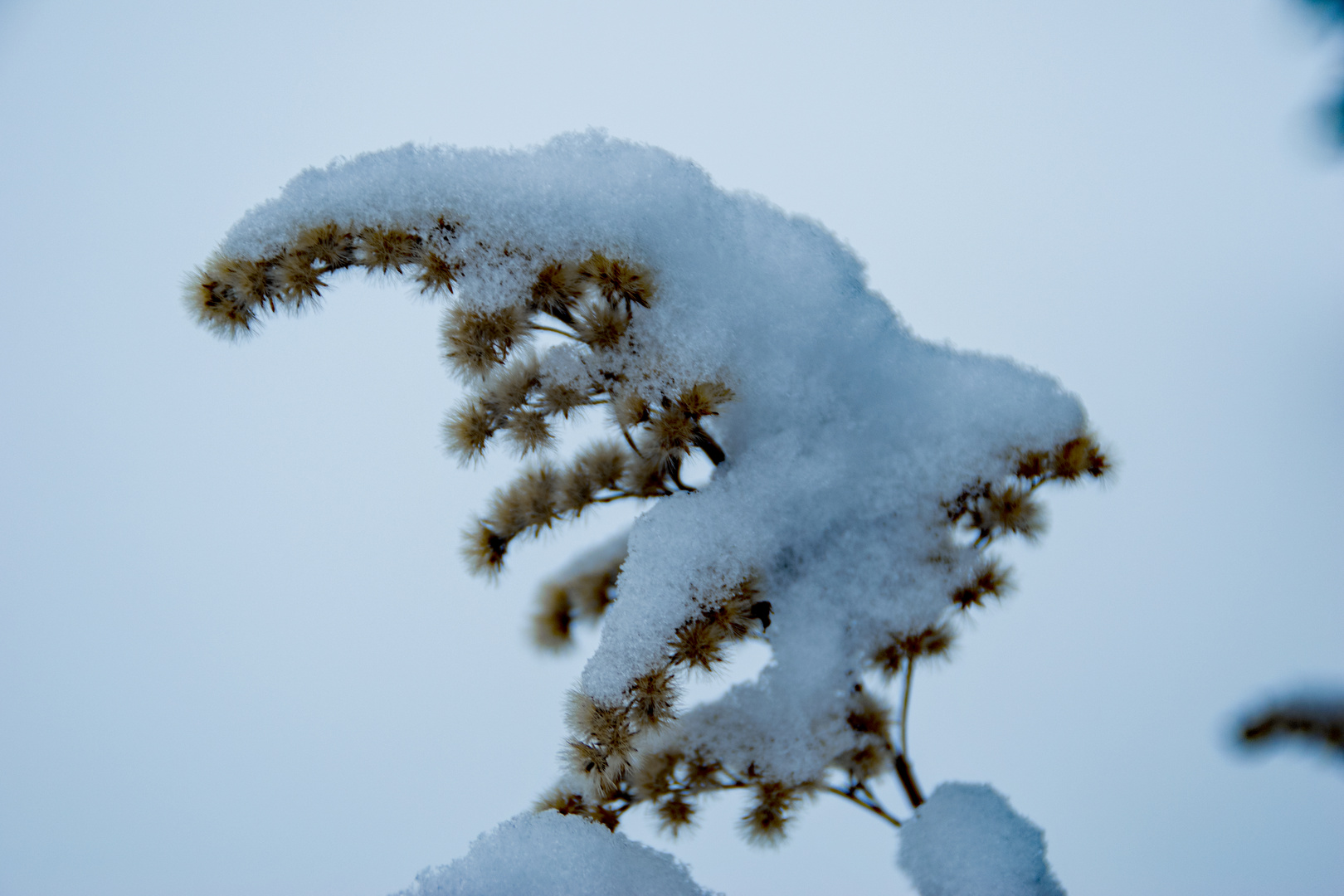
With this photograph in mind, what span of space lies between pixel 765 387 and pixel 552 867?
13.2 inches

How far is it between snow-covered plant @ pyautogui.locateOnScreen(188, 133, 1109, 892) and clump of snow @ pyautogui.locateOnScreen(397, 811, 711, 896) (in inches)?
1.5

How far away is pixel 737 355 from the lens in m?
0.52

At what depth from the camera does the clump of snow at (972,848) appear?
50 centimetres

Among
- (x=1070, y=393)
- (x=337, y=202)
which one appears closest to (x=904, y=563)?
(x=1070, y=393)

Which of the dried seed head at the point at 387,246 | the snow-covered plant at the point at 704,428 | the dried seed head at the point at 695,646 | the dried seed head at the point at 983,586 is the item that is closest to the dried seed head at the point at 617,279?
the snow-covered plant at the point at 704,428

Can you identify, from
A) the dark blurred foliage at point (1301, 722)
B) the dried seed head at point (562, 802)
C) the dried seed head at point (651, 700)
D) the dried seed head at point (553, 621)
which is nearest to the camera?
the dark blurred foliage at point (1301, 722)

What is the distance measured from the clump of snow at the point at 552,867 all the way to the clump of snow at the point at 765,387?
98 mm

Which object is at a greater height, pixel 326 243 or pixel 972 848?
pixel 326 243

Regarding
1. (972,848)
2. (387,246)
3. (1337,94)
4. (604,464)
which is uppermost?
(387,246)

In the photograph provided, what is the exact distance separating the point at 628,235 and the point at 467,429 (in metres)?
0.17

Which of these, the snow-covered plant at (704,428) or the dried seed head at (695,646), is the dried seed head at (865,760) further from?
the dried seed head at (695,646)

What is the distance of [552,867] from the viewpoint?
1.51 ft

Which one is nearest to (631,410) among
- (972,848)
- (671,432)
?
(671,432)

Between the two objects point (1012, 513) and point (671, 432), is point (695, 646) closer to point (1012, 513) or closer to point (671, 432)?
point (671, 432)
